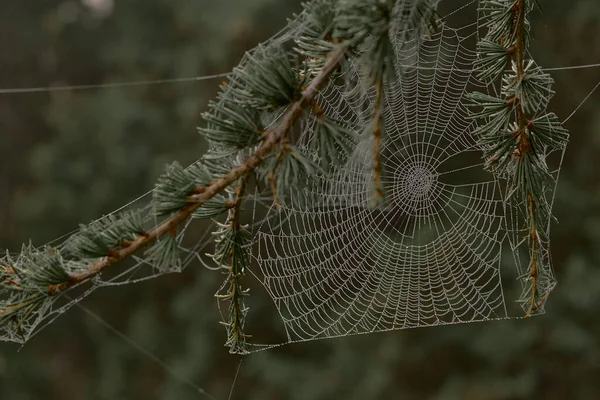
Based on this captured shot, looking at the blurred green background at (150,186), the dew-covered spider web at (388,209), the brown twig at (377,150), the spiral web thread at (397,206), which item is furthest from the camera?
the blurred green background at (150,186)

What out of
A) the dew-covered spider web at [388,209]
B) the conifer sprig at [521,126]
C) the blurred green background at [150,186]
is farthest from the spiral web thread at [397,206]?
the blurred green background at [150,186]

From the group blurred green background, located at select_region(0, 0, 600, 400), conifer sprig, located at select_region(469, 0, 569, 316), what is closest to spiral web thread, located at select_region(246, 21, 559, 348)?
conifer sprig, located at select_region(469, 0, 569, 316)

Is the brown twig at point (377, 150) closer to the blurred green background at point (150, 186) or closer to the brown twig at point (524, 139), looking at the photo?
the brown twig at point (524, 139)

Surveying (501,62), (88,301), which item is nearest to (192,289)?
(88,301)

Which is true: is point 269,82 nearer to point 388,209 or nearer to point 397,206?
point 397,206

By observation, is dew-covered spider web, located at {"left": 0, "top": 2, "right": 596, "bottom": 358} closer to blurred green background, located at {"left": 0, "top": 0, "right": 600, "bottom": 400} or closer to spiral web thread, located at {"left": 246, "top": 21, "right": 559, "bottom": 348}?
spiral web thread, located at {"left": 246, "top": 21, "right": 559, "bottom": 348}

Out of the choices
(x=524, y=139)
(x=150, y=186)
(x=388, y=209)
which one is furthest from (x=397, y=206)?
(x=150, y=186)

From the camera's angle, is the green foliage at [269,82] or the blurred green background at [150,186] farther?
the blurred green background at [150,186]
